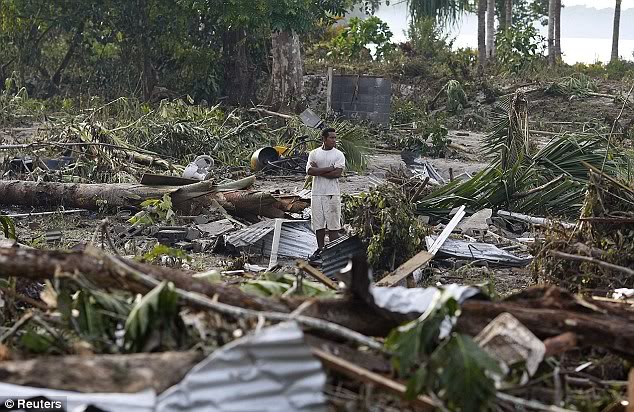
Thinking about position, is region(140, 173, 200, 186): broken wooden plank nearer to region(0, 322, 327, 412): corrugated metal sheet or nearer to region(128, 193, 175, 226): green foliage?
region(128, 193, 175, 226): green foliage

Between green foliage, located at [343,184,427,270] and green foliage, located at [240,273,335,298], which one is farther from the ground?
green foliage, located at [240,273,335,298]

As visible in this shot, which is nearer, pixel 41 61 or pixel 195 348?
pixel 195 348

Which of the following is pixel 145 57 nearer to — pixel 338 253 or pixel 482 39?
pixel 482 39

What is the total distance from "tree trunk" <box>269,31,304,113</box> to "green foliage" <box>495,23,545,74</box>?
8.16 metres

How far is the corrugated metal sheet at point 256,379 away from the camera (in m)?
2.83

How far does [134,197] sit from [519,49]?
62.5ft

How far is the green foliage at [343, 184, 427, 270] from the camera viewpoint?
8766 mm

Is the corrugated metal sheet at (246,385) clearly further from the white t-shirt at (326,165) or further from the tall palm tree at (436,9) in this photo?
the tall palm tree at (436,9)

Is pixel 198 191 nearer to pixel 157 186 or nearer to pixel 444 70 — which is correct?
pixel 157 186

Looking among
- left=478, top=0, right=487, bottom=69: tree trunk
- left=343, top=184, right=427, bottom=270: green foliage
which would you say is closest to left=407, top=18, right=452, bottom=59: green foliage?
left=478, top=0, right=487, bottom=69: tree trunk

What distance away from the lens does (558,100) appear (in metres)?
24.3

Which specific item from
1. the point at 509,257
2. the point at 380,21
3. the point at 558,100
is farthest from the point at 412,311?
the point at 380,21

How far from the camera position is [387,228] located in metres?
8.74

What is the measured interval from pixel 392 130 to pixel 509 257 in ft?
40.9
